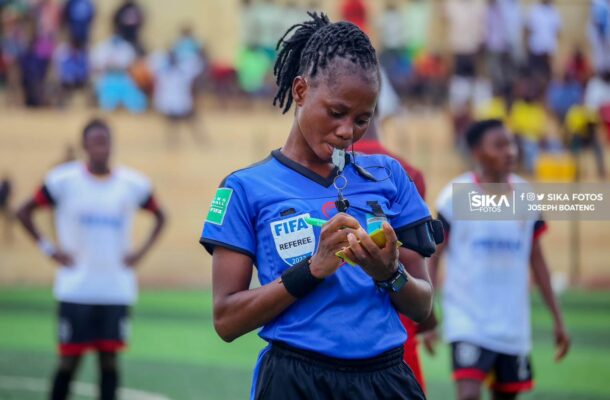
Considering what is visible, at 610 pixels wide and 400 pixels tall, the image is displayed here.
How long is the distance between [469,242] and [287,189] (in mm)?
4220

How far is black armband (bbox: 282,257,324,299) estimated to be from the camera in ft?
13.3

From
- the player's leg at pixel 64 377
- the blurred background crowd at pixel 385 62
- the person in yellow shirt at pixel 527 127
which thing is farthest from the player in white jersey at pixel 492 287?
the blurred background crowd at pixel 385 62

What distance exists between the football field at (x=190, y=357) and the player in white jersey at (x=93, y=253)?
136 cm

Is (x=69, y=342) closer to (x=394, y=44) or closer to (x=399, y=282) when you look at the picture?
(x=399, y=282)

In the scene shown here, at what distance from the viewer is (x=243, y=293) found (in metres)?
4.20

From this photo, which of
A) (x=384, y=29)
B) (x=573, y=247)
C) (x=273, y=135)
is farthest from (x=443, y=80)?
(x=573, y=247)

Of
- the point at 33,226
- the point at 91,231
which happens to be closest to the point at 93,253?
the point at 91,231

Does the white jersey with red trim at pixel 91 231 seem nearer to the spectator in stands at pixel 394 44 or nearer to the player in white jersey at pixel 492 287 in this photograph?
the player in white jersey at pixel 492 287

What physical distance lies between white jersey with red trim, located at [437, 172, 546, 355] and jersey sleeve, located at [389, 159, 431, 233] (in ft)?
12.0

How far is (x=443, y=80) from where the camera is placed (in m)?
29.5

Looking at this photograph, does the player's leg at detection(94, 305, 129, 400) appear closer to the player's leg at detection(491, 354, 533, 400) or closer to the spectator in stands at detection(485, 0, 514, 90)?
the player's leg at detection(491, 354, 533, 400)

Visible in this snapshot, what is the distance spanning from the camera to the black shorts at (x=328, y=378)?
4.14m

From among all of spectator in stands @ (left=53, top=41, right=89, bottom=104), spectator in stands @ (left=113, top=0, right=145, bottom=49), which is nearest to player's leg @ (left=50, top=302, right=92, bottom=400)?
spectator in stands @ (left=53, top=41, right=89, bottom=104)

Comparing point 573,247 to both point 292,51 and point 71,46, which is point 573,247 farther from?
point 292,51
